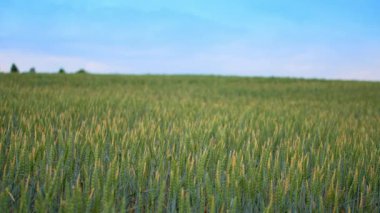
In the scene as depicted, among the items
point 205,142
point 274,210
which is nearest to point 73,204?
point 274,210

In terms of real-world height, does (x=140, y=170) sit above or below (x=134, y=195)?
above

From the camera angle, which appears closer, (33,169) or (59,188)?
(59,188)

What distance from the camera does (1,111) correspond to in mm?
4285

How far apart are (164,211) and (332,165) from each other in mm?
1218

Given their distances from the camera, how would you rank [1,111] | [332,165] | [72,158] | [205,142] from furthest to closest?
[1,111] → [205,142] → [332,165] → [72,158]

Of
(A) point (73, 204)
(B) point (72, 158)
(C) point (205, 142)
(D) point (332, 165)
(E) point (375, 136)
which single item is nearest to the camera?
(A) point (73, 204)

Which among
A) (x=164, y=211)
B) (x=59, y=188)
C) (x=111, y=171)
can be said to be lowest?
(x=164, y=211)

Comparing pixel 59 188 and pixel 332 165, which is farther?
pixel 332 165

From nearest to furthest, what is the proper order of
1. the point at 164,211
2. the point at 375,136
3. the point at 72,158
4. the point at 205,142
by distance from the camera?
the point at 164,211 → the point at 72,158 → the point at 205,142 → the point at 375,136

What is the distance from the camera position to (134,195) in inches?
74.0

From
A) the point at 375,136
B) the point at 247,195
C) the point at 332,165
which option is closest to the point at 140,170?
the point at 247,195

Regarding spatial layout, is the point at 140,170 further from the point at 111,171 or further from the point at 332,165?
the point at 332,165

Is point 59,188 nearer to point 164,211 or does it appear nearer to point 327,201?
point 164,211

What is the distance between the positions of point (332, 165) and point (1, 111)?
3.77 m
